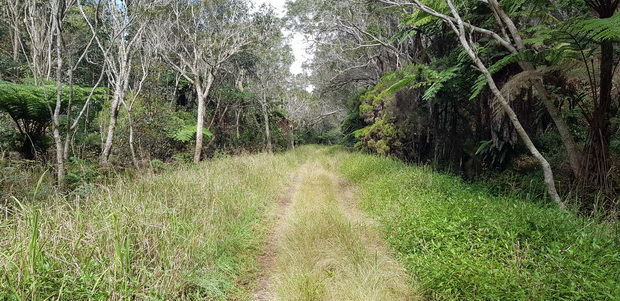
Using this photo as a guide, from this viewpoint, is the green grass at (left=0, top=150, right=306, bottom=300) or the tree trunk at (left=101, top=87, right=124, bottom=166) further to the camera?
the tree trunk at (left=101, top=87, right=124, bottom=166)

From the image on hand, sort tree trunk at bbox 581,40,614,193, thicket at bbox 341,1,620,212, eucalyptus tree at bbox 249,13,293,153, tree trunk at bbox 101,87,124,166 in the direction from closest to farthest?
1. tree trunk at bbox 581,40,614,193
2. thicket at bbox 341,1,620,212
3. tree trunk at bbox 101,87,124,166
4. eucalyptus tree at bbox 249,13,293,153

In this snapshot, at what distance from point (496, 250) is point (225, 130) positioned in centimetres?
1504

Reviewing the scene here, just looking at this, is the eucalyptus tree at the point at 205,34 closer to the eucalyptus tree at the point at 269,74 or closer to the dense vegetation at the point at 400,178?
the dense vegetation at the point at 400,178

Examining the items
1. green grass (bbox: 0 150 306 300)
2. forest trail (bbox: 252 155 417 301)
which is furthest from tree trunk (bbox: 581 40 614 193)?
green grass (bbox: 0 150 306 300)

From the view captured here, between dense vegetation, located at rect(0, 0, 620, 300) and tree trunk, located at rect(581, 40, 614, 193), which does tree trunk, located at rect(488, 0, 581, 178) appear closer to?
dense vegetation, located at rect(0, 0, 620, 300)

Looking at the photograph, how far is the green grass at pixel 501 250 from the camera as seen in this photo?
222 cm

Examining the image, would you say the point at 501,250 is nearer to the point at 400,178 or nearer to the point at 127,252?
the point at 127,252

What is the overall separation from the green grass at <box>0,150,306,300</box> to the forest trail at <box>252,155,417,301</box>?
0.33 metres

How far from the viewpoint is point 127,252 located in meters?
2.52

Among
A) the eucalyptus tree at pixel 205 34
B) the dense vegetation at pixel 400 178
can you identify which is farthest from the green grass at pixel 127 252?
the eucalyptus tree at pixel 205 34

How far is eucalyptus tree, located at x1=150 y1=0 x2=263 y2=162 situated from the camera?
10.5 m

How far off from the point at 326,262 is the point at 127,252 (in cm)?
214

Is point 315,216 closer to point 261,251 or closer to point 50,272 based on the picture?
point 261,251

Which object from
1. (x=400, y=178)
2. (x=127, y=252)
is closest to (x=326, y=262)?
(x=127, y=252)
